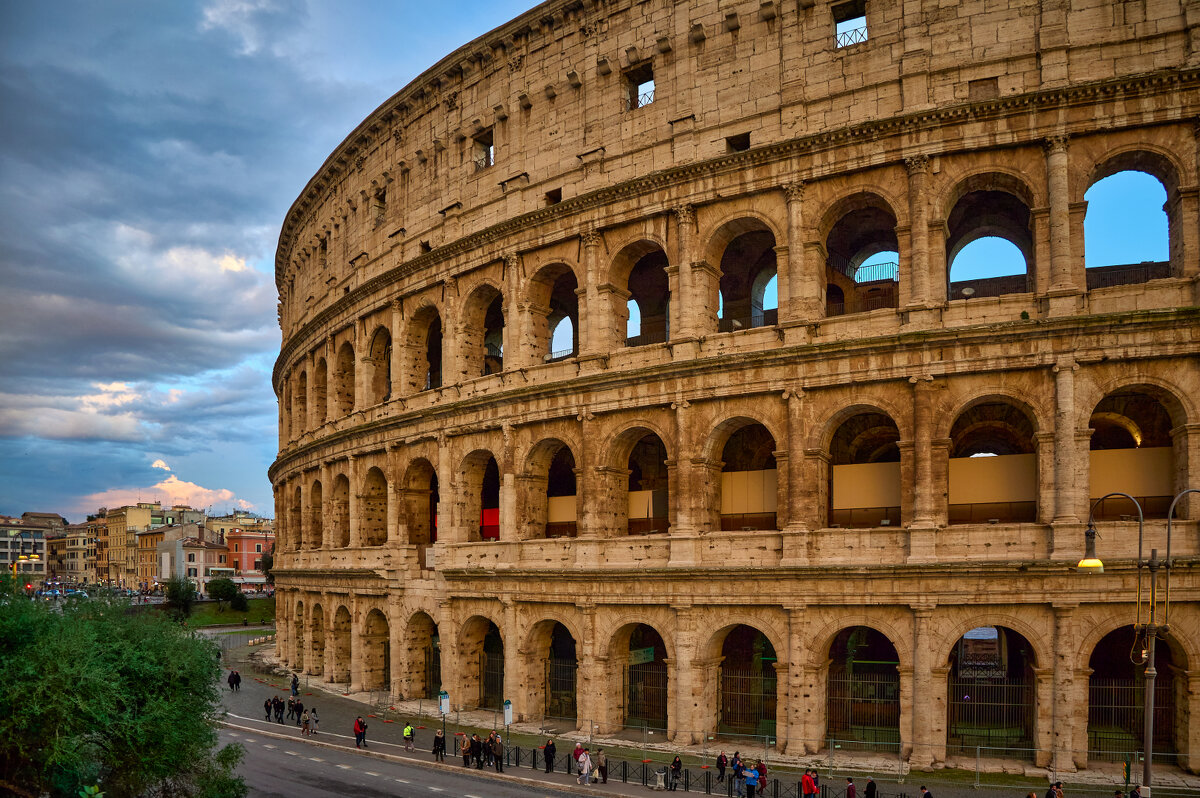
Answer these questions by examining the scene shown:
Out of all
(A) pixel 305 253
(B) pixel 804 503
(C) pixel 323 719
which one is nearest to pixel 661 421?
(B) pixel 804 503

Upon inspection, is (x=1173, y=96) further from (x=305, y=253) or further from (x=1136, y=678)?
(x=305, y=253)

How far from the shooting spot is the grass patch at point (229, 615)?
79188 millimetres

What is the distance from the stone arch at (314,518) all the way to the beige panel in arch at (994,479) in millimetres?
31857

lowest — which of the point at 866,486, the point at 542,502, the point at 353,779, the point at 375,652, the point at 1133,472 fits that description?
Answer: the point at 353,779

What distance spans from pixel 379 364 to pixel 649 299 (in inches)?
524

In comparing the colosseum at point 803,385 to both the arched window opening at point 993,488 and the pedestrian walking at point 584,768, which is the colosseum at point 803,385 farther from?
the pedestrian walking at point 584,768

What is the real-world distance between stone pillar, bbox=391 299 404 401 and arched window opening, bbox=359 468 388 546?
4.07 m

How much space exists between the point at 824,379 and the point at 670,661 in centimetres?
944

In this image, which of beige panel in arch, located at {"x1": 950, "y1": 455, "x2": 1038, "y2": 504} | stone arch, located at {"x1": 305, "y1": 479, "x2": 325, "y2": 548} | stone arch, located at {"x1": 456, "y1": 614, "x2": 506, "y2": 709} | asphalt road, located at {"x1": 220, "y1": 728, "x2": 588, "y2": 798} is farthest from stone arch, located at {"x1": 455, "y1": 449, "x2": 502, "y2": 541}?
beige panel in arch, located at {"x1": 950, "y1": 455, "x2": 1038, "y2": 504}

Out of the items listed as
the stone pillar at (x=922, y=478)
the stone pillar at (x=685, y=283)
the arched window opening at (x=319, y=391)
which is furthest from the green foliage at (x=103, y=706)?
the arched window opening at (x=319, y=391)

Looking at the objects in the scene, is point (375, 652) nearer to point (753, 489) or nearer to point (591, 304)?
point (591, 304)

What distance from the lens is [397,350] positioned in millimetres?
37906

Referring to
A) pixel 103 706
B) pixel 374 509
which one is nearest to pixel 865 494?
pixel 103 706

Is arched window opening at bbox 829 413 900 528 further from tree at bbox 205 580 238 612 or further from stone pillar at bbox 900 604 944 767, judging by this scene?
tree at bbox 205 580 238 612
